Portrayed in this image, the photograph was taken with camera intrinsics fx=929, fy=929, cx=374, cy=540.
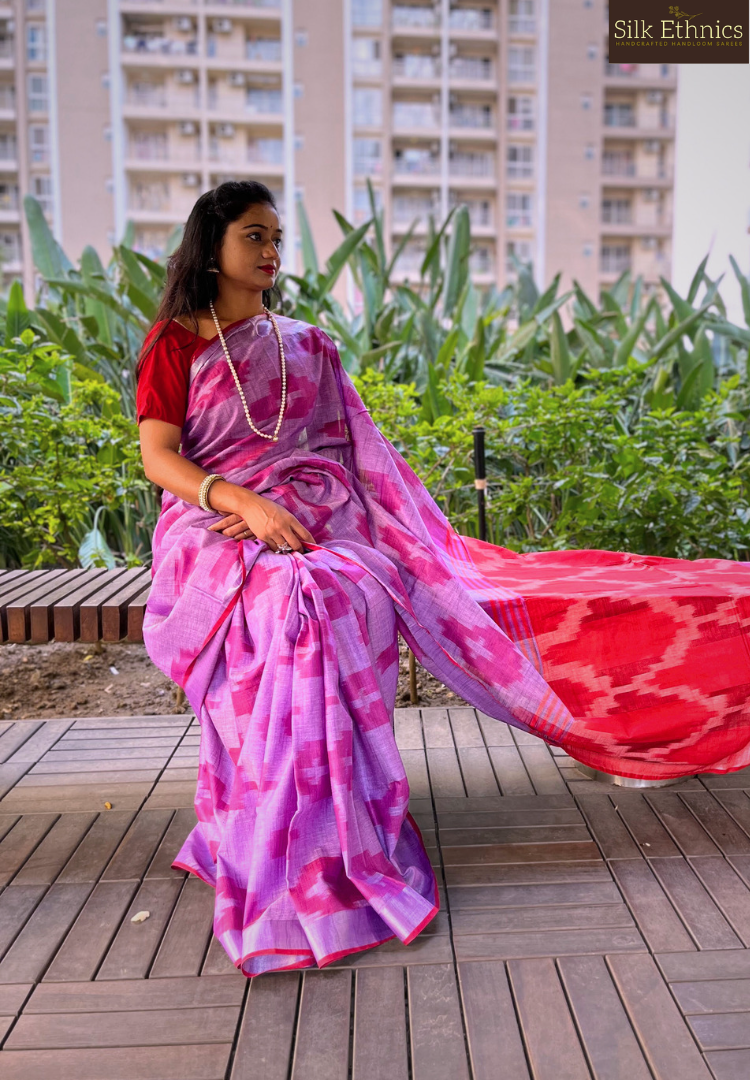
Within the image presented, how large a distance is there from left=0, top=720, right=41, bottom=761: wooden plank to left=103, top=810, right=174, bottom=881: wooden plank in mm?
521

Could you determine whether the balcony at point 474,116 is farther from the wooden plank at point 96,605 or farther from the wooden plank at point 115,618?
the wooden plank at point 115,618

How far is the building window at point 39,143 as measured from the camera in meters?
30.7

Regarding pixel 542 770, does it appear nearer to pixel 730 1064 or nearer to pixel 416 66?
pixel 730 1064

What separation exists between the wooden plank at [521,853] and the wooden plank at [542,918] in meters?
0.17

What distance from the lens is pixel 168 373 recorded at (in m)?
1.77

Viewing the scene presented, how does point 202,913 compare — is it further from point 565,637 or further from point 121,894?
point 565,637

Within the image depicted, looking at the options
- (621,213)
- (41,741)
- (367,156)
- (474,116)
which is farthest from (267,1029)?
(621,213)

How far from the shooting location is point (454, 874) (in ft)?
5.62

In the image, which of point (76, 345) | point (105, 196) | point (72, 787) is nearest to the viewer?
point (72, 787)

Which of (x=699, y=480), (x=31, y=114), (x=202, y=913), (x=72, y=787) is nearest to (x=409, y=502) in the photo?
(x=202, y=913)

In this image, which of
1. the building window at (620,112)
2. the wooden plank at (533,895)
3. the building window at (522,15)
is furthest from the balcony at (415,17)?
the wooden plank at (533,895)

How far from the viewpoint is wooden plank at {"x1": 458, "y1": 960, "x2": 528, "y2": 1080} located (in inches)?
47.8

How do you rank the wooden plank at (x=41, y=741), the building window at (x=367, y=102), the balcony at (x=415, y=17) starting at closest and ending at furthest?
the wooden plank at (x=41, y=741), the building window at (x=367, y=102), the balcony at (x=415, y=17)

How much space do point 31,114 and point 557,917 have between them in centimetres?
3496
